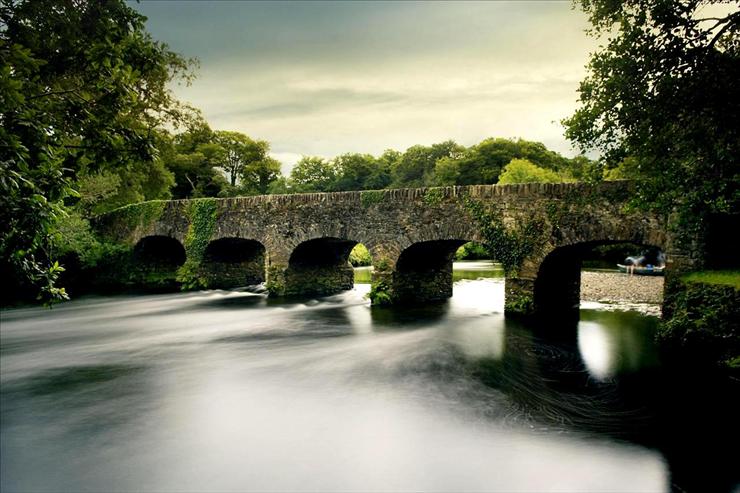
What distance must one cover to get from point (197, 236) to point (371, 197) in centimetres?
922

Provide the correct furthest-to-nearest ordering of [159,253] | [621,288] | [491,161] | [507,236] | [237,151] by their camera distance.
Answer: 1. [491,161]
2. [237,151]
3. [159,253]
4. [621,288]
5. [507,236]

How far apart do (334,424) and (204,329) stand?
857cm

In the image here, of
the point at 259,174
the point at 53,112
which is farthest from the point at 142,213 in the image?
the point at 259,174

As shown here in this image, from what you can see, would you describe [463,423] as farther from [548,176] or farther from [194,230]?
[548,176]

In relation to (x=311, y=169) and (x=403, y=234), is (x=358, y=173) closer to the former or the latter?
(x=311, y=169)

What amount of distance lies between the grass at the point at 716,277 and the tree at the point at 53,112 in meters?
9.96

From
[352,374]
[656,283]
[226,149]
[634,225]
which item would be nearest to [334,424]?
[352,374]

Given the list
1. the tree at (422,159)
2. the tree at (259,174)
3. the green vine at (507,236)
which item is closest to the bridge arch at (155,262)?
the green vine at (507,236)

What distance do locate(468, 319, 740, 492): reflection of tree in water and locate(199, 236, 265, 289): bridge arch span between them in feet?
48.3

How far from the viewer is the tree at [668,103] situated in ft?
24.2

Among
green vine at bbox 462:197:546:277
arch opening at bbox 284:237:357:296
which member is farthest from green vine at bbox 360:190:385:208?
green vine at bbox 462:197:546:277

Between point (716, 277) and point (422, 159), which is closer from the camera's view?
point (716, 277)

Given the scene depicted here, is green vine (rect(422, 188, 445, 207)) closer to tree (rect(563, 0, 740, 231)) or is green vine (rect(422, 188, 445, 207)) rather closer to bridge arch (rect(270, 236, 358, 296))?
bridge arch (rect(270, 236, 358, 296))

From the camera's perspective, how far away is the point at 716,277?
9.85 m
